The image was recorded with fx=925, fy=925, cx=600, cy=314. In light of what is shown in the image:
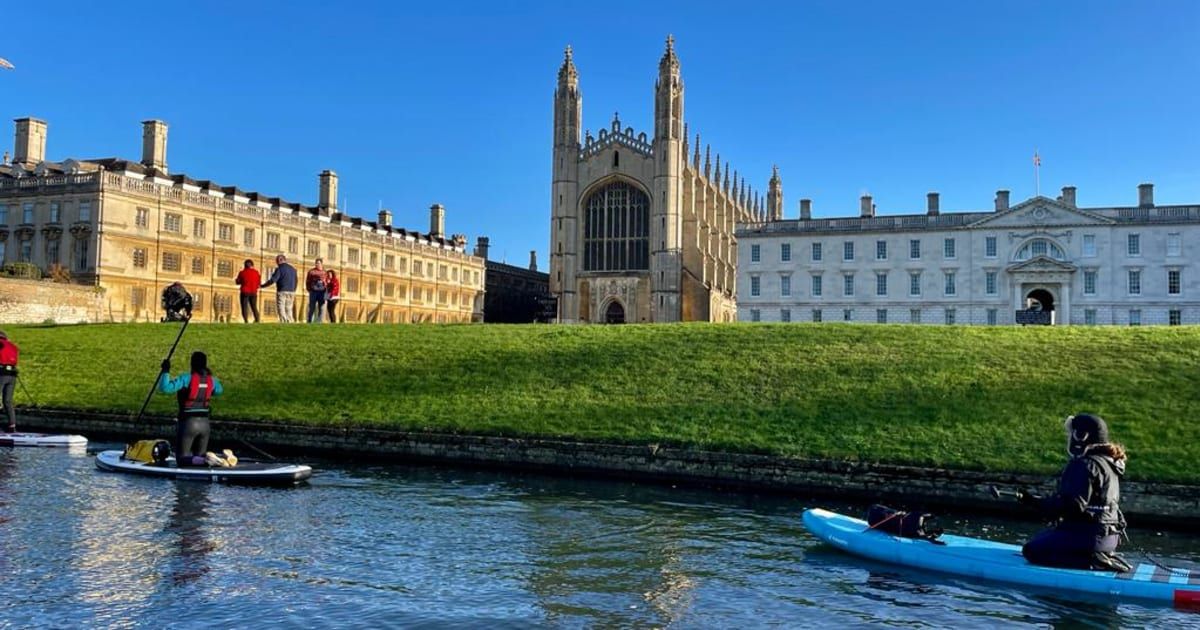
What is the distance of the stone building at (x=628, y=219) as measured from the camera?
79000mm

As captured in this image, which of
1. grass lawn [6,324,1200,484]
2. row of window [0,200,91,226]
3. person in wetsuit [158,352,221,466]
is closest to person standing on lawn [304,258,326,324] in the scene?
grass lawn [6,324,1200,484]

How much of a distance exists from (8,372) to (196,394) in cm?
893

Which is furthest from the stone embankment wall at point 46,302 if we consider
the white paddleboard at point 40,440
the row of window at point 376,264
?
the white paddleboard at point 40,440

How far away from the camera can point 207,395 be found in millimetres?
17281

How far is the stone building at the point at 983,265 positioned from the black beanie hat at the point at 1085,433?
182 ft

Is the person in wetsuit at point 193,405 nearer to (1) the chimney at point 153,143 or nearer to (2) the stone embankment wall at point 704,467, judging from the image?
(2) the stone embankment wall at point 704,467

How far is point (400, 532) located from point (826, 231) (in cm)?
6063

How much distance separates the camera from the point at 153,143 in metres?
65.6

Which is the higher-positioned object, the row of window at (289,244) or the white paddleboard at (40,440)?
the row of window at (289,244)

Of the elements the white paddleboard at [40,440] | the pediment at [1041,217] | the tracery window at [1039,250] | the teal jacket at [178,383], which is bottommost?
the white paddleboard at [40,440]

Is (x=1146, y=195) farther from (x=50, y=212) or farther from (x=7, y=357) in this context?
(x=50, y=212)

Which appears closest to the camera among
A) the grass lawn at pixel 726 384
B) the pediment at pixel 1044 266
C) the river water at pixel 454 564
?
the river water at pixel 454 564

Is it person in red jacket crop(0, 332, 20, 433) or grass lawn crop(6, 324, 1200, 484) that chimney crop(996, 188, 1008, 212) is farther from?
person in red jacket crop(0, 332, 20, 433)

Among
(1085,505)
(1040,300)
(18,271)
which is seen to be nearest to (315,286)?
(18,271)
